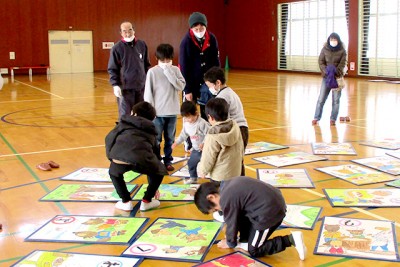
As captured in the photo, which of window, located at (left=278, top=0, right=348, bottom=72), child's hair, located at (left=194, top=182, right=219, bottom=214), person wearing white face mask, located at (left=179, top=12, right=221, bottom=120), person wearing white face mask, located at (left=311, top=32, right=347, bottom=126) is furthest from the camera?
window, located at (left=278, top=0, right=348, bottom=72)

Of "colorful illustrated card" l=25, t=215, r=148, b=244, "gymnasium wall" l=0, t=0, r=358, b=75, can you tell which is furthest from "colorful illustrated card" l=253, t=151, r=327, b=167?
"gymnasium wall" l=0, t=0, r=358, b=75

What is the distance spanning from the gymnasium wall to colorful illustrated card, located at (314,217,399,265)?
619 inches

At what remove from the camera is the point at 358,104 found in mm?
10531

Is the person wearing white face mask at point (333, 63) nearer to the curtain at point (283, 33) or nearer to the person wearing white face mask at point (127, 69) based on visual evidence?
the person wearing white face mask at point (127, 69)

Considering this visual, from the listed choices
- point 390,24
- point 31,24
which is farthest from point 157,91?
point 31,24

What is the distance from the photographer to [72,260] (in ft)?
10.2

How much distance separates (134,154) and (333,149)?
3.15m

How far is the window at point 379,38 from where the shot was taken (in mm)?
16750

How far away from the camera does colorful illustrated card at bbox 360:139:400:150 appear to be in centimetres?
629

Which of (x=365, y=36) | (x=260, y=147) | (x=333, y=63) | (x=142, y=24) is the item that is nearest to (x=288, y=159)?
(x=260, y=147)

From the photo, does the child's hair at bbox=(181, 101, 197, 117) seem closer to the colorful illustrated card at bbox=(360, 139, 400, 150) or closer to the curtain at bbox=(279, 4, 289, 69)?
the colorful illustrated card at bbox=(360, 139, 400, 150)

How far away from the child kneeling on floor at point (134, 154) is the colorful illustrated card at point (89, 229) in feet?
0.91

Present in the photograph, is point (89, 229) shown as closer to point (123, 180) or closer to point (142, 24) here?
point (123, 180)

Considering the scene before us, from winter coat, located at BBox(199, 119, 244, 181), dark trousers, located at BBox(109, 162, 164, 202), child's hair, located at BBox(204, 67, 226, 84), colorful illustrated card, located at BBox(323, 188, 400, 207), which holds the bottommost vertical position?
colorful illustrated card, located at BBox(323, 188, 400, 207)
